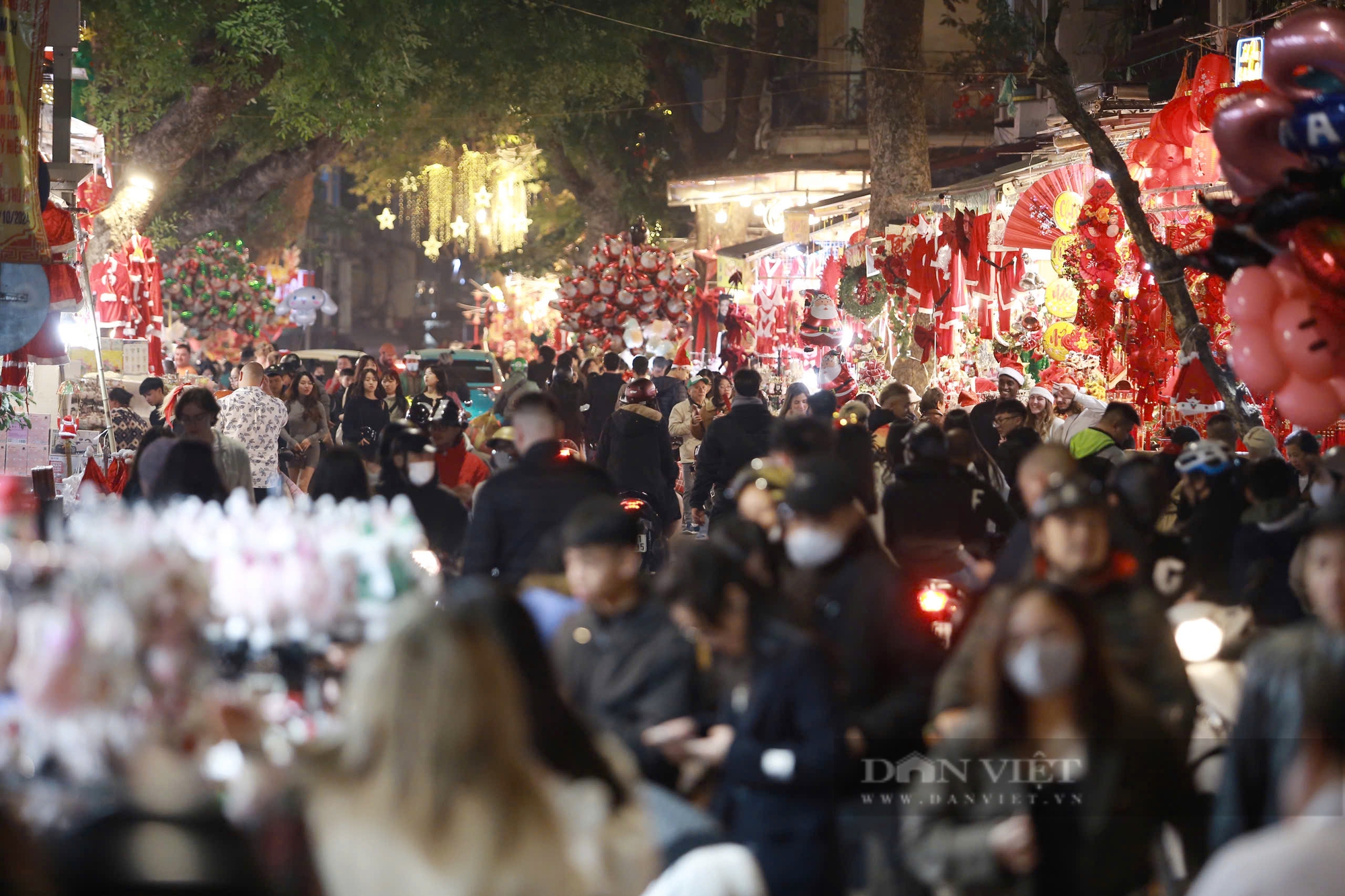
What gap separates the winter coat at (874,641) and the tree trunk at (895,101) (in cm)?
1555

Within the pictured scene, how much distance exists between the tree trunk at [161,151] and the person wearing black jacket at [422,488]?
1584 cm

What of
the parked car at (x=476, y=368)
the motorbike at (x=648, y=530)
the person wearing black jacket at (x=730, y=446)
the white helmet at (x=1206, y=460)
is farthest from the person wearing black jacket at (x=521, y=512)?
the parked car at (x=476, y=368)

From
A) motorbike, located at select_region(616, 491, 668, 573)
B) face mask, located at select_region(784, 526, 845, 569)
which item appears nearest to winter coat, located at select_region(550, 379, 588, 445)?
motorbike, located at select_region(616, 491, 668, 573)

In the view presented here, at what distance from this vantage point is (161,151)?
75.7ft

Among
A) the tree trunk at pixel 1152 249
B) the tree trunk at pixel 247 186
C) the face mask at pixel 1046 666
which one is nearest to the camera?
the face mask at pixel 1046 666

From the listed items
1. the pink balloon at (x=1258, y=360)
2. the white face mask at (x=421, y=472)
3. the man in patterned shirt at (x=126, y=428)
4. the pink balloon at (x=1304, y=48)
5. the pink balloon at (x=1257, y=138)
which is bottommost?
the man in patterned shirt at (x=126, y=428)

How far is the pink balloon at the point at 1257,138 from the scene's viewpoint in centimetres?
695

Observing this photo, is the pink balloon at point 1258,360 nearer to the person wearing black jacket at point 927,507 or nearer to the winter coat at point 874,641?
the person wearing black jacket at point 927,507

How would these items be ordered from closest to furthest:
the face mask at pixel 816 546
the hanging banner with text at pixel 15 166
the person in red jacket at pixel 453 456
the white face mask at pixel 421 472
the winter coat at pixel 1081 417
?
the face mask at pixel 816 546, the white face mask at pixel 421 472, the hanging banner with text at pixel 15 166, the person in red jacket at pixel 453 456, the winter coat at pixel 1081 417

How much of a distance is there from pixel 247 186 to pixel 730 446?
19.4m

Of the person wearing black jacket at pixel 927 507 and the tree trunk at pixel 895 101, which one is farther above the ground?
the tree trunk at pixel 895 101

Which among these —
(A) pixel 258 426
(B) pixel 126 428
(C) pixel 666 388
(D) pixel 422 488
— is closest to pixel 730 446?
(D) pixel 422 488

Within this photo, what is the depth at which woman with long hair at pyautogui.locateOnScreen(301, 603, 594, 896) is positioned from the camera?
295cm

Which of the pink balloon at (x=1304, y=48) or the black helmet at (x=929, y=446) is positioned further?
the black helmet at (x=929, y=446)
